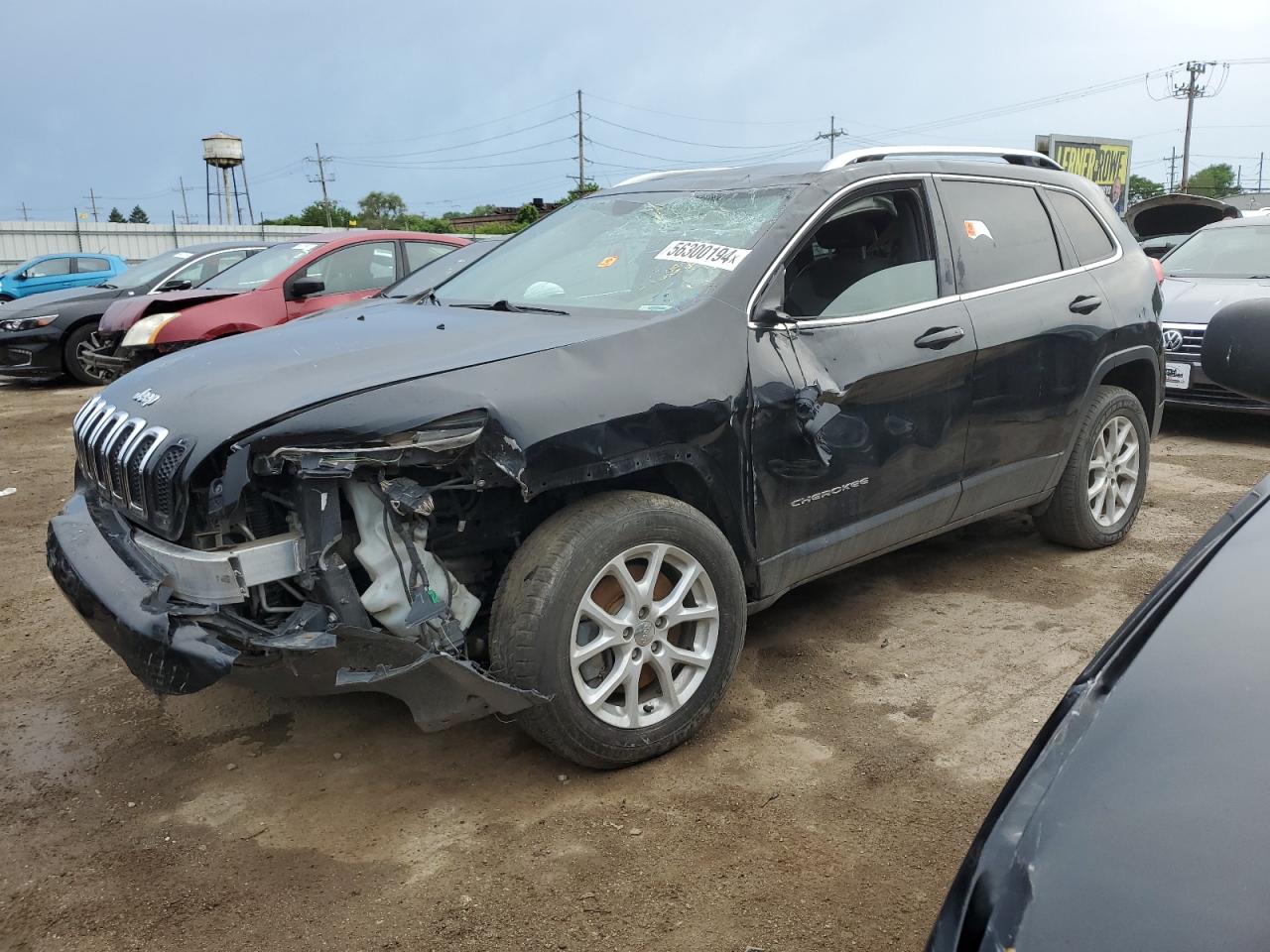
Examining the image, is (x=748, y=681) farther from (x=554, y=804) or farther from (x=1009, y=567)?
(x=1009, y=567)

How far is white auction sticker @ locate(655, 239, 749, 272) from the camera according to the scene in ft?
10.9

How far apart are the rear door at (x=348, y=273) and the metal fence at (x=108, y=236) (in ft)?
73.5

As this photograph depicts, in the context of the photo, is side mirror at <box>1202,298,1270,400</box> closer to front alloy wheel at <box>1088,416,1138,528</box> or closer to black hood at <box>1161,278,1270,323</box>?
front alloy wheel at <box>1088,416,1138,528</box>

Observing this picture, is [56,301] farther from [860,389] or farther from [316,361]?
[860,389]

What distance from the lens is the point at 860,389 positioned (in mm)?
3414

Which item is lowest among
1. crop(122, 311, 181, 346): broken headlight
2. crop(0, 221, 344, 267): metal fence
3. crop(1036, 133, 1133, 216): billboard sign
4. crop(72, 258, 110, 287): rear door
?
crop(122, 311, 181, 346): broken headlight

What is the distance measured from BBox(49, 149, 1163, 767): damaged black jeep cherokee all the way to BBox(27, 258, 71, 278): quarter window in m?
19.0

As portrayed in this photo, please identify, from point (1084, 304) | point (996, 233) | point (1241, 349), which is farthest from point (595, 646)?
point (1084, 304)

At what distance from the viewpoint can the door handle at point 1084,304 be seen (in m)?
4.31

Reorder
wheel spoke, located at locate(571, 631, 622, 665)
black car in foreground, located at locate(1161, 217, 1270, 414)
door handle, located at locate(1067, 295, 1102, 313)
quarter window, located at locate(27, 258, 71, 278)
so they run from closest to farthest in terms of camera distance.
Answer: wheel spoke, located at locate(571, 631, 622, 665), door handle, located at locate(1067, 295, 1102, 313), black car in foreground, located at locate(1161, 217, 1270, 414), quarter window, located at locate(27, 258, 71, 278)

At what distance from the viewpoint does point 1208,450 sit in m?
7.25

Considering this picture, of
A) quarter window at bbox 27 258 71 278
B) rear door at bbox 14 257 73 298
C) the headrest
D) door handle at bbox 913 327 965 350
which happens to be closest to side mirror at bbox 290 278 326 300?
the headrest

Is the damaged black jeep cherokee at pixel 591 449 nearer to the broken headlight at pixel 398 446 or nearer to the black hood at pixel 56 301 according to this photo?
the broken headlight at pixel 398 446

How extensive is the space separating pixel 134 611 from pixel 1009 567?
3.71m
